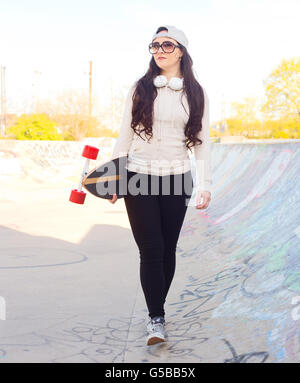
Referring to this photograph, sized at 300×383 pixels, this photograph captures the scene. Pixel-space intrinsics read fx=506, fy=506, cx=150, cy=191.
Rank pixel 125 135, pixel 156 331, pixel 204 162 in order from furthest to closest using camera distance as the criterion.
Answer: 1. pixel 204 162
2. pixel 125 135
3. pixel 156 331

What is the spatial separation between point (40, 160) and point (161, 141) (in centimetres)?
1609

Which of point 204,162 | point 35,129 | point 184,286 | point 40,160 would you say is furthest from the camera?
point 35,129

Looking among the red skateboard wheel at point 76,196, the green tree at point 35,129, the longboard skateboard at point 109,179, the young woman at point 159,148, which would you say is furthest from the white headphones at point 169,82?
the green tree at point 35,129

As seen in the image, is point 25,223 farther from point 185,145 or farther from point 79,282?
point 185,145

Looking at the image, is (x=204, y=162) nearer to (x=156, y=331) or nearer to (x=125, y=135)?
(x=125, y=135)

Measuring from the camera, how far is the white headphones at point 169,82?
3025mm

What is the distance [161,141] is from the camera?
303 cm

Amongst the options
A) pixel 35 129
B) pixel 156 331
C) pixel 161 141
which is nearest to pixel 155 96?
pixel 161 141

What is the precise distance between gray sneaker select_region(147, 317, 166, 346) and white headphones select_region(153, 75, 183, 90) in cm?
139

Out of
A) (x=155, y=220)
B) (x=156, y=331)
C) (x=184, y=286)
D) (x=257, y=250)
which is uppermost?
(x=155, y=220)

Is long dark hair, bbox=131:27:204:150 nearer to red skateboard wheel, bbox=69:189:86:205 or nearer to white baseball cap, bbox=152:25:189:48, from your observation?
white baseball cap, bbox=152:25:189:48

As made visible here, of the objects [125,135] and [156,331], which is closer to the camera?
[156,331]

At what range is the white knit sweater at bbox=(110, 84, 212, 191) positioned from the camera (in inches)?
119

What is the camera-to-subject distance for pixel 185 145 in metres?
3.13
